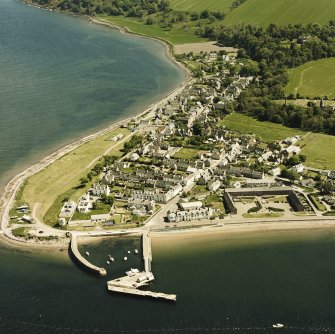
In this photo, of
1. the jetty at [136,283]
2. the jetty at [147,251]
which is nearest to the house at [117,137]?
the jetty at [147,251]

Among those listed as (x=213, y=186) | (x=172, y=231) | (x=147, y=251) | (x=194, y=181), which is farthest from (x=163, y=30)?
(x=147, y=251)

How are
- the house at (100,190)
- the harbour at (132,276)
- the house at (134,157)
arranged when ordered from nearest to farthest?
the harbour at (132,276) < the house at (100,190) < the house at (134,157)

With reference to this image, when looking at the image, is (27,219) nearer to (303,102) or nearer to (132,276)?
(132,276)

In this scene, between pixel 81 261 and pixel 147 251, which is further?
pixel 147 251

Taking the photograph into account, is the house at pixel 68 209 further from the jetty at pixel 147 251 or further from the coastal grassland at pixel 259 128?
the coastal grassland at pixel 259 128

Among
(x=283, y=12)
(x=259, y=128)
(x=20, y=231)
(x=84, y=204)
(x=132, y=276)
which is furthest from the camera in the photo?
(x=283, y=12)

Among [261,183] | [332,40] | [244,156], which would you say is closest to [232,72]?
[332,40]

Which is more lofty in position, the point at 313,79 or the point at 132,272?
the point at 313,79
